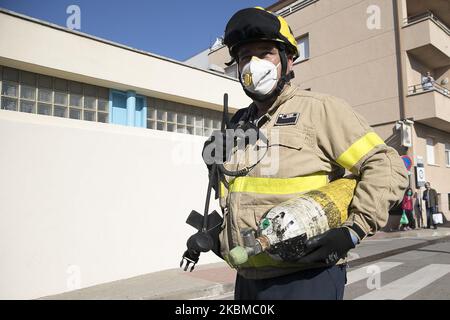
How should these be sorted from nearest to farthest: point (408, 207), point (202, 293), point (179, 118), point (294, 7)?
point (202, 293)
point (179, 118)
point (408, 207)
point (294, 7)

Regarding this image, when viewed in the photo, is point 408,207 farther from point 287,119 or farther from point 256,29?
point 256,29

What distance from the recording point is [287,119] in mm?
1819

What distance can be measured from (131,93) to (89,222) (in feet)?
11.3

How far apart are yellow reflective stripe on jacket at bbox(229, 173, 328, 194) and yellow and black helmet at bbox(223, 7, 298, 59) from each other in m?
0.67

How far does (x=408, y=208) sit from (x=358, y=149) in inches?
566

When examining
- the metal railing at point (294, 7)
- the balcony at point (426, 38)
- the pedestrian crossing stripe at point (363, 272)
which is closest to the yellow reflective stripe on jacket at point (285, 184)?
the pedestrian crossing stripe at point (363, 272)

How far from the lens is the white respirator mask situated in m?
1.85

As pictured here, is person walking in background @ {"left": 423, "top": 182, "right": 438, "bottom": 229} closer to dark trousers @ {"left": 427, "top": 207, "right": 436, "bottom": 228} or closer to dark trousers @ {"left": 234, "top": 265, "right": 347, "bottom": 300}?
dark trousers @ {"left": 427, "top": 207, "right": 436, "bottom": 228}

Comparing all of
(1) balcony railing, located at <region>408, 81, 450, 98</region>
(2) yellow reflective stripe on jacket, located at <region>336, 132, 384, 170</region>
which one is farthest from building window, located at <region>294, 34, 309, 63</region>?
(2) yellow reflective stripe on jacket, located at <region>336, 132, 384, 170</region>

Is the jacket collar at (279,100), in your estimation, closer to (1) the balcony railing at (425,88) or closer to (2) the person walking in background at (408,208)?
(2) the person walking in background at (408,208)

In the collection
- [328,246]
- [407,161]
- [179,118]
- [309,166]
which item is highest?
[179,118]

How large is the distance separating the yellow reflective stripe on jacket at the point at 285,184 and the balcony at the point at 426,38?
631 inches

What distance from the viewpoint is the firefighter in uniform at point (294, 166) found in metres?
1.58

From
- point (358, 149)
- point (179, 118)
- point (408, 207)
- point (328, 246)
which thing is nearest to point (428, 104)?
point (408, 207)
